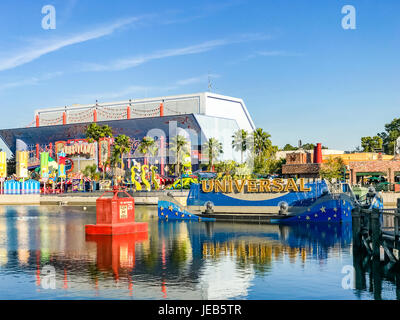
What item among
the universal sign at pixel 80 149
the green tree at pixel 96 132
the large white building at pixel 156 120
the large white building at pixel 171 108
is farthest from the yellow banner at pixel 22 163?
the large white building at pixel 171 108

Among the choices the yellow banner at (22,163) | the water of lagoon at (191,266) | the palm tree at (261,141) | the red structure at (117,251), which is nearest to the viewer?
the water of lagoon at (191,266)

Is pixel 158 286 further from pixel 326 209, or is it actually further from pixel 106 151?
pixel 106 151

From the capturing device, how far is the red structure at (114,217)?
3544 centimetres

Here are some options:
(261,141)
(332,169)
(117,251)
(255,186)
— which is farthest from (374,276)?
(261,141)

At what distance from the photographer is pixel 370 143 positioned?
12769cm

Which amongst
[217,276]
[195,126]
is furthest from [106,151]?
[217,276]

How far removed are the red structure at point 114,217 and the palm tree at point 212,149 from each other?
7907 centimetres

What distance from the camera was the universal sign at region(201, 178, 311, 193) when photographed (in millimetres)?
47828

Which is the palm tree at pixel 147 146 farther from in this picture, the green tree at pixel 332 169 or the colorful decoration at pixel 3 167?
the green tree at pixel 332 169

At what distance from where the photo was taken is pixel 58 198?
96375mm

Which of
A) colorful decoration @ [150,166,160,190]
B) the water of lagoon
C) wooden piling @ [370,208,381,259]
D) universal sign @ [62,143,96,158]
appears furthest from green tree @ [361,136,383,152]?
wooden piling @ [370,208,381,259]

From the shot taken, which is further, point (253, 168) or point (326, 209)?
point (253, 168)
